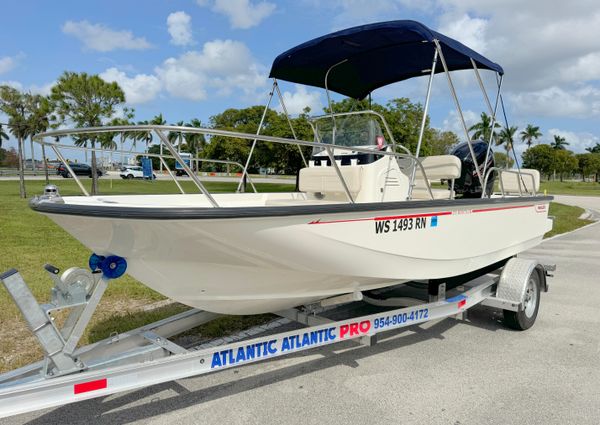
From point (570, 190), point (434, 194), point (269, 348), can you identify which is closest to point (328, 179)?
point (434, 194)

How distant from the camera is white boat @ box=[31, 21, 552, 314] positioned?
2588 millimetres

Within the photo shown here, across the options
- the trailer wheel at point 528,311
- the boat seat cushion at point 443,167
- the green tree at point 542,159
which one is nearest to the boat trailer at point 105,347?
the trailer wheel at point 528,311

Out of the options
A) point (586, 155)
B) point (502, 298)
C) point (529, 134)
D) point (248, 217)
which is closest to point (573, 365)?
point (502, 298)

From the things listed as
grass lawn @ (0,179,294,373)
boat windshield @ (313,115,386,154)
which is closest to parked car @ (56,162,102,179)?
grass lawn @ (0,179,294,373)

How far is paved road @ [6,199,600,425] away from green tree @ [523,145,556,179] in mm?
72212

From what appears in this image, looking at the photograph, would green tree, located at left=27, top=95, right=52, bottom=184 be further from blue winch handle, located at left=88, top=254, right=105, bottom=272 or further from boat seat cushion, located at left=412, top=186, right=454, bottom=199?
blue winch handle, located at left=88, top=254, right=105, bottom=272

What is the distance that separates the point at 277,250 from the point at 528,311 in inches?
124

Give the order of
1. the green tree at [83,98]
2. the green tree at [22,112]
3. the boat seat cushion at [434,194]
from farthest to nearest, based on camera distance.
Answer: the green tree at [83,98], the green tree at [22,112], the boat seat cushion at [434,194]

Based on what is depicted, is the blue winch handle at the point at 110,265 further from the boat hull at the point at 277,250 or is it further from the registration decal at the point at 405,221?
the registration decal at the point at 405,221

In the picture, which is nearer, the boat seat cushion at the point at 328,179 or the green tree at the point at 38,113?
the boat seat cushion at the point at 328,179

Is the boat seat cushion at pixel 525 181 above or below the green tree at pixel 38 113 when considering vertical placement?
below

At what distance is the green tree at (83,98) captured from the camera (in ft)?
63.7

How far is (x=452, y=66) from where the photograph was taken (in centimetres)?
508

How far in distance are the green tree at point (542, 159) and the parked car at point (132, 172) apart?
73736mm
